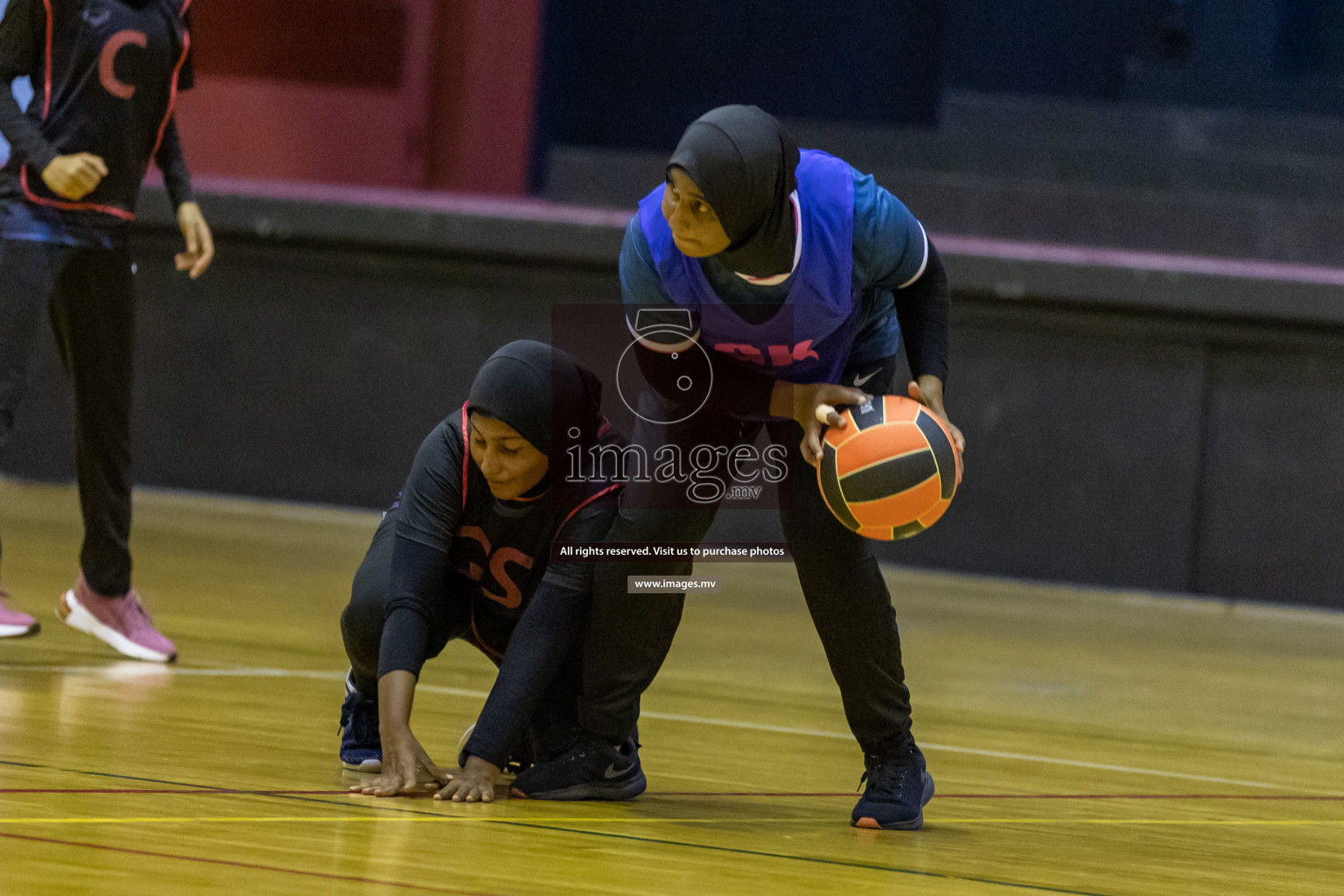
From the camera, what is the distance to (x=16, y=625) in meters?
3.36

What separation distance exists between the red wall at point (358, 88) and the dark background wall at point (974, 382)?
3.21 ft

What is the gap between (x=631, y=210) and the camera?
6.55 meters

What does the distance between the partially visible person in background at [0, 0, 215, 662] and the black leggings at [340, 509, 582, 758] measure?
3.18ft

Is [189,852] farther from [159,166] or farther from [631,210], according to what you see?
[631,210]

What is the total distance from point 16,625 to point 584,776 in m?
1.53

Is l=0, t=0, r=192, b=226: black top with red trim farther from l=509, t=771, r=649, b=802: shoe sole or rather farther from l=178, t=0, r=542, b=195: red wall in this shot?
l=178, t=0, r=542, b=195: red wall

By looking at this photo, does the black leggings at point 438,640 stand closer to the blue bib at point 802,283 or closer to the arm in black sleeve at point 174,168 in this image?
the blue bib at point 802,283

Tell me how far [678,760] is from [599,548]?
0.55 m

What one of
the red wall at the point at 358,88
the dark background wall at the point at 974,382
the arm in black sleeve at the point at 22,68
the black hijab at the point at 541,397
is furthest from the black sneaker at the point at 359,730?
the red wall at the point at 358,88

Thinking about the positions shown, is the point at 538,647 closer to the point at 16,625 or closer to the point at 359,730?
the point at 359,730

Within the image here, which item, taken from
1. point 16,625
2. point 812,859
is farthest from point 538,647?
point 16,625

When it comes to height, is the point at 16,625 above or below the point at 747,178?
below

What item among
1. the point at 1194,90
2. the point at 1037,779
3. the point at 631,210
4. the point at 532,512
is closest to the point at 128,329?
the point at 532,512

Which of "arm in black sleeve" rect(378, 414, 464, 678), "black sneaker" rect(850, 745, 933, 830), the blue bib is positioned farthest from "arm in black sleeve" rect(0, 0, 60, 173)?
"black sneaker" rect(850, 745, 933, 830)
